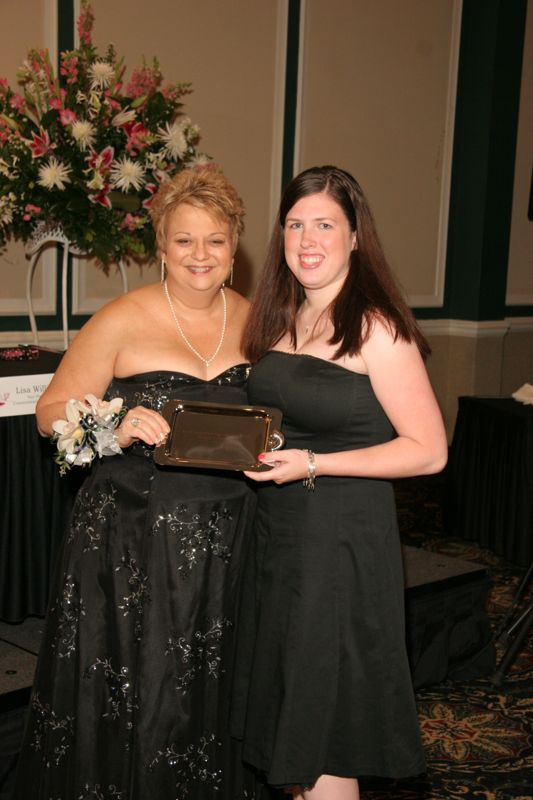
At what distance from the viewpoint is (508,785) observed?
9.92 ft

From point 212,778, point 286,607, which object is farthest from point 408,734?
point 212,778

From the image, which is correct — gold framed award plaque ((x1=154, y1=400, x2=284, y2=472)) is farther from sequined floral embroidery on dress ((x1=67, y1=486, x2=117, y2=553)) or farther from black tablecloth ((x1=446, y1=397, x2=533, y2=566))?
black tablecloth ((x1=446, y1=397, x2=533, y2=566))

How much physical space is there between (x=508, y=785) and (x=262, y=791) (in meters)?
0.94

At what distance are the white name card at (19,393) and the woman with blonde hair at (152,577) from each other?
0.72 metres

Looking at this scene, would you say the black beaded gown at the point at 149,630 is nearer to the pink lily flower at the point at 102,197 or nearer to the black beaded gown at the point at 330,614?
the black beaded gown at the point at 330,614

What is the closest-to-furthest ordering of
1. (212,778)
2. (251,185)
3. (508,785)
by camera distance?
(212,778) < (508,785) < (251,185)

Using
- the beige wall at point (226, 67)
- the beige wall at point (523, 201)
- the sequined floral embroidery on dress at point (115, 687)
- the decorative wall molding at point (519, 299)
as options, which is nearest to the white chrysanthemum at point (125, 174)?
the beige wall at point (226, 67)

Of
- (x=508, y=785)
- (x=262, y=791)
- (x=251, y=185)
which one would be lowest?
(x=508, y=785)

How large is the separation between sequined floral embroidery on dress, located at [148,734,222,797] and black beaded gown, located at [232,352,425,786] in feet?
0.88

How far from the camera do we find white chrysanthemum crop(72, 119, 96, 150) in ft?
11.4

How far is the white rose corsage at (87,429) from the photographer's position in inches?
87.6

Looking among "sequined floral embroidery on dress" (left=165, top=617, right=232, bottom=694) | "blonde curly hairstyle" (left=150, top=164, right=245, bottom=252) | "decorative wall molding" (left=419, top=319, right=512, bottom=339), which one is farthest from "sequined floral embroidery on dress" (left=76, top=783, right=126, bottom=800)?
Answer: "decorative wall molding" (left=419, top=319, right=512, bottom=339)

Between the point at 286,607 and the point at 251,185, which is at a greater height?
the point at 251,185

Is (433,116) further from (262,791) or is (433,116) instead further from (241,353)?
(262,791)
